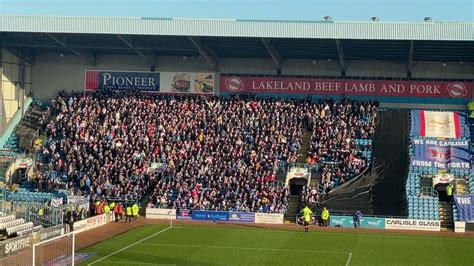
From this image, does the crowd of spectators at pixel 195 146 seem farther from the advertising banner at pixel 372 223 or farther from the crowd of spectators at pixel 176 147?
the advertising banner at pixel 372 223

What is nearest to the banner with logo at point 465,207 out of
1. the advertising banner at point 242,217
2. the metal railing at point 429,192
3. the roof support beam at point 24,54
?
the metal railing at point 429,192

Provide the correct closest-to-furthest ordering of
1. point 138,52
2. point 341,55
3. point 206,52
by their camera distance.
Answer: point 341,55
point 138,52
point 206,52

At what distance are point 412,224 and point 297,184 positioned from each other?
9178 millimetres

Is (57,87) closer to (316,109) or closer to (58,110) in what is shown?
(58,110)

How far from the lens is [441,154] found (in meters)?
53.1

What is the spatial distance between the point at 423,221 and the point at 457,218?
197 cm

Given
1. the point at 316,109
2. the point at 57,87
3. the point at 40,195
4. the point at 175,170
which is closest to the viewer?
the point at 40,195

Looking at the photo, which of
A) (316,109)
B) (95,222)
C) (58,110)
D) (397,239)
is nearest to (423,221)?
(397,239)

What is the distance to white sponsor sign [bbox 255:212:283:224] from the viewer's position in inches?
1850

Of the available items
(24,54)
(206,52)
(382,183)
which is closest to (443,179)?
(382,183)

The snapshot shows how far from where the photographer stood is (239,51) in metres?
60.2

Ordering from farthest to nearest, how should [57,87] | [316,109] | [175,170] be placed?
[57,87]
[316,109]
[175,170]

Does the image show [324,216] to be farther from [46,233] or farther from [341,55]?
[46,233]

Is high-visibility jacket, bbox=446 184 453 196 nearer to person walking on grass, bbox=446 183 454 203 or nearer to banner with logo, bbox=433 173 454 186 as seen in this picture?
person walking on grass, bbox=446 183 454 203
